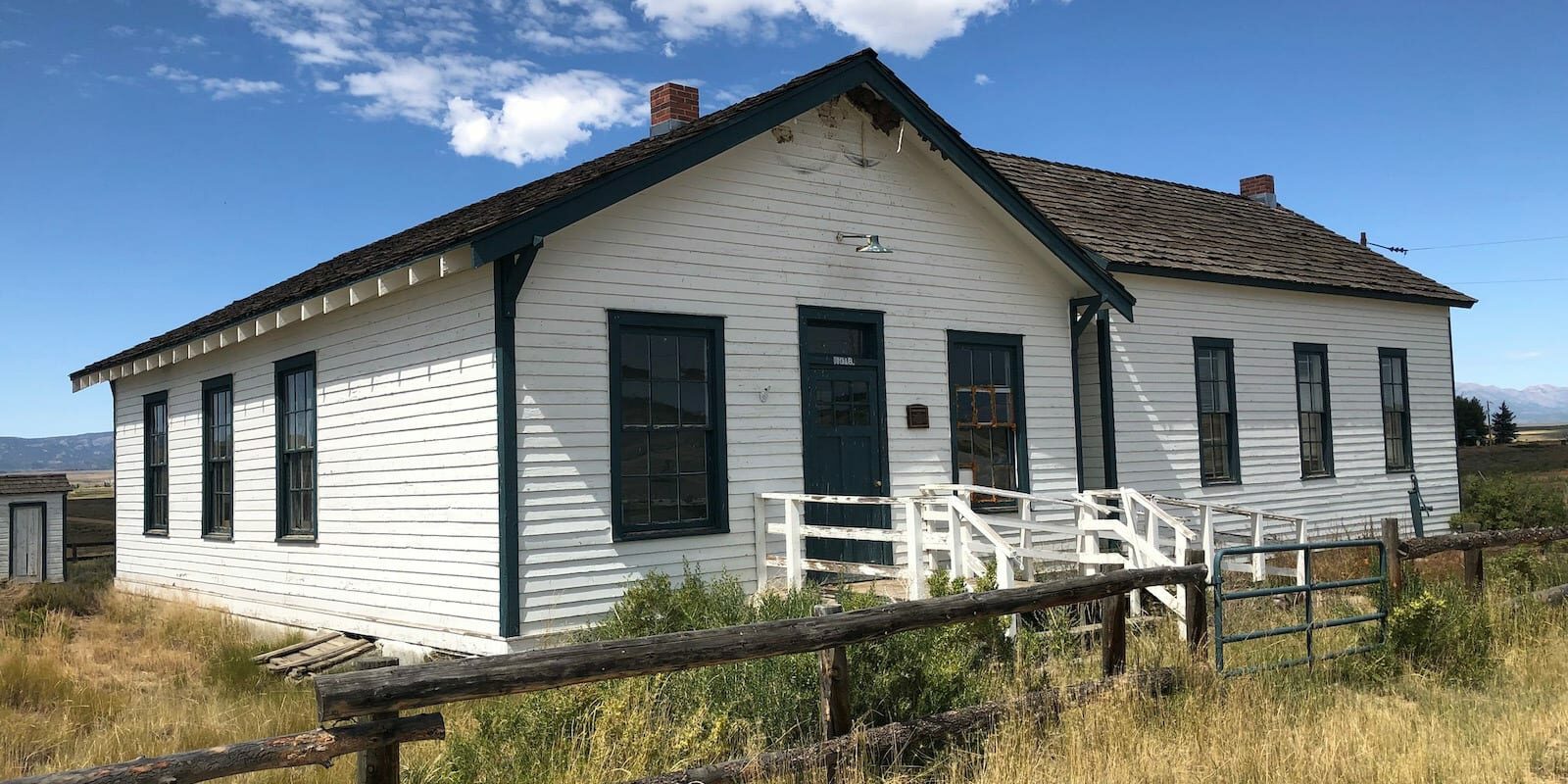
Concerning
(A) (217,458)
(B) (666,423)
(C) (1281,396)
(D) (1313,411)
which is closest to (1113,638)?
(B) (666,423)

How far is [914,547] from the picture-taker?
10328 mm

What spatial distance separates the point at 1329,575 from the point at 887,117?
300 inches

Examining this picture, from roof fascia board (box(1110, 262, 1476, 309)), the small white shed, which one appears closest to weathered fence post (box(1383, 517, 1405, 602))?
roof fascia board (box(1110, 262, 1476, 309))

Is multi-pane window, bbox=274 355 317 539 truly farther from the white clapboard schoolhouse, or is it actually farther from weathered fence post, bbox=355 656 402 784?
weathered fence post, bbox=355 656 402 784

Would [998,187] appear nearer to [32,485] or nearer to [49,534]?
[49,534]

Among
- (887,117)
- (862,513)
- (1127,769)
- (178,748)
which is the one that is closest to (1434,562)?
(862,513)

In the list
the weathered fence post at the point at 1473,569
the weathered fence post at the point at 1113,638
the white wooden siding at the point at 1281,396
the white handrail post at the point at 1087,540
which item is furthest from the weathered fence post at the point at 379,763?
the white wooden siding at the point at 1281,396

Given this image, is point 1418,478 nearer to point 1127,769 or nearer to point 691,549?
point 691,549

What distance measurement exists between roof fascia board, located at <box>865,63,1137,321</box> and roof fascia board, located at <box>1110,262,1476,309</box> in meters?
1.64

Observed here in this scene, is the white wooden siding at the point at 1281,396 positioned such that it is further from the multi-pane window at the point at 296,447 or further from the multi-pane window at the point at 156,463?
the multi-pane window at the point at 156,463

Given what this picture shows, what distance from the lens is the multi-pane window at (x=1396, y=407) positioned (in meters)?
19.7

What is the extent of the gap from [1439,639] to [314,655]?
388 inches

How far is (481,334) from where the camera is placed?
10.2 meters

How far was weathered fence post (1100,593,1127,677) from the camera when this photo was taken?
7789mm
